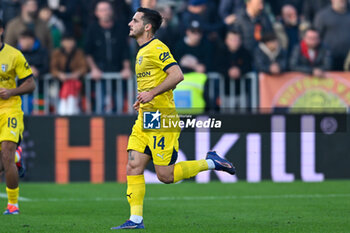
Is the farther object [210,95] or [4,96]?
[210,95]

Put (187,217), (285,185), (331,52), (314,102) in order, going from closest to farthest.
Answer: (187,217)
(285,185)
(314,102)
(331,52)

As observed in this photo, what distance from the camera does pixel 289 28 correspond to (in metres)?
16.3

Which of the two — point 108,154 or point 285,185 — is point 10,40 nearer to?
point 108,154

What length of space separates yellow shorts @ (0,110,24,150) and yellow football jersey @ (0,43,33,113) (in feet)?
0.25

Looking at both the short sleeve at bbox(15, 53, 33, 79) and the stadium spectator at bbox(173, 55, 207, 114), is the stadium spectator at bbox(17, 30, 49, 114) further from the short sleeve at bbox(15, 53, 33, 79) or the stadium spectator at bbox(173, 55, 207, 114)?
the short sleeve at bbox(15, 53, 33, 79)

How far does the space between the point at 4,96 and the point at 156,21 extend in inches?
86.5

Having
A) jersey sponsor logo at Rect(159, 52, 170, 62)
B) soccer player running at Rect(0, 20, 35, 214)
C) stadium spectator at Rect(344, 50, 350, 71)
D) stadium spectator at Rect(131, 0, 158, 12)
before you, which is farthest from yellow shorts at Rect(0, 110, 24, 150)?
stadium spectator at Rect(344, 50, 350, 71)

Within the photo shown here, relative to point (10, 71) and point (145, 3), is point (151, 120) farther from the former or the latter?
point (145, 3)

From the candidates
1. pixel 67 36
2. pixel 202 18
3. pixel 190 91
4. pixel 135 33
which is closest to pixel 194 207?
pixel 135 33

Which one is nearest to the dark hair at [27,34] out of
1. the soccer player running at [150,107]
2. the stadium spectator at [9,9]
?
the stadium spectator at [9,9]

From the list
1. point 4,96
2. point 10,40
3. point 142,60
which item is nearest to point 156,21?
point 142,60

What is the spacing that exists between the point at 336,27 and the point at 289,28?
93cm

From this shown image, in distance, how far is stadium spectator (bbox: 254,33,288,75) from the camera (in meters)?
15.1

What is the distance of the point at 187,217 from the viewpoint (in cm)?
953
